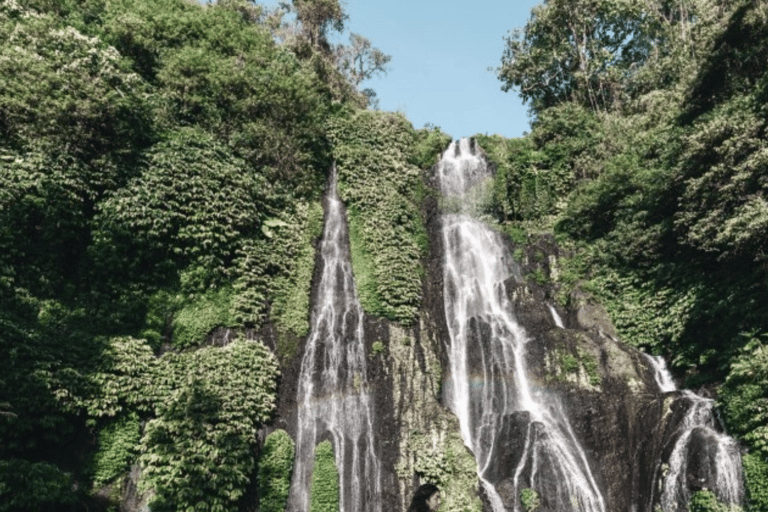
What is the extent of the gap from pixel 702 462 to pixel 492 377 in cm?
650

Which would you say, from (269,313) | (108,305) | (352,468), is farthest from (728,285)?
(108,305)

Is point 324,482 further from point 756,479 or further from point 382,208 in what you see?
point 382,208

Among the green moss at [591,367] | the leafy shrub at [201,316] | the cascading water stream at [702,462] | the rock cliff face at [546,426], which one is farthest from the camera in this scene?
the leafy shrub at [201,316]

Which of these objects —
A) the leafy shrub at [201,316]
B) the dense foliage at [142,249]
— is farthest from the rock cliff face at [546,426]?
the leafy shrub at [201,316]

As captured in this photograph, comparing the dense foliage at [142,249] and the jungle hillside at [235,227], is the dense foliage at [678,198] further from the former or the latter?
the dense foliage at [142,249]

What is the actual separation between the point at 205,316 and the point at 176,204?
4.24m

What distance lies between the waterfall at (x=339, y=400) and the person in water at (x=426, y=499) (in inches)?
40.0

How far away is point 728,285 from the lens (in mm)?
15461

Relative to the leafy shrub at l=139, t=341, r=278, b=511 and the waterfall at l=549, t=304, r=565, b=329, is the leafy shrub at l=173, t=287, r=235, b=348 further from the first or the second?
the waterfall at l=549, t=304, r=565, b=329

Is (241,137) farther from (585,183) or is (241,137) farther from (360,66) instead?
(360,66)

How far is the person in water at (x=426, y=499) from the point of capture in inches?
535

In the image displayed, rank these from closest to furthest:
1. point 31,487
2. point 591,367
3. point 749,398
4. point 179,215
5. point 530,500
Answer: point 31,487 < point 749,398 < point 530,500 < point 591,367 < point 179,215

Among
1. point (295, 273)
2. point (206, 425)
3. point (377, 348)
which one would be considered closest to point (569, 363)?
point (377, 348)

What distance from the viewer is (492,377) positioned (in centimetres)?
1698
